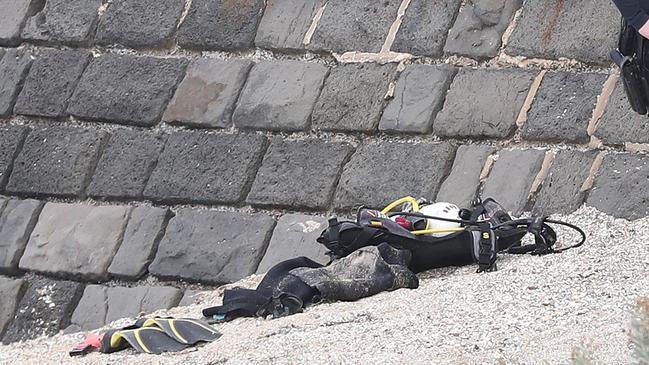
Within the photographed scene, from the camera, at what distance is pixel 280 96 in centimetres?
609

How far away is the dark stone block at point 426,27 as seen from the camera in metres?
5.89

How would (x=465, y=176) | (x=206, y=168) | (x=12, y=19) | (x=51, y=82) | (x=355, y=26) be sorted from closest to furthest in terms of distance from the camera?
(x=465, y=176), (x=206, y=168), (x=355, y=26), (x=51, y=82), (x=12, y=19)

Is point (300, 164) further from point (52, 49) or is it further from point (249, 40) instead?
point (52, 49)

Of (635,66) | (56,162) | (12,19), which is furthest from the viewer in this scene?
(12,19)

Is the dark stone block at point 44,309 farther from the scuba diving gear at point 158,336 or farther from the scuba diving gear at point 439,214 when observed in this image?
the scuba diving gear at point 439,214

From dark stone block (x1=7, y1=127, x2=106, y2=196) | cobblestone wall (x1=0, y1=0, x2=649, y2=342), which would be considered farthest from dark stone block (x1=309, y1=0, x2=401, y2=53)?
dark stone block (x1=7, y1=127, x2=106, y2=196)

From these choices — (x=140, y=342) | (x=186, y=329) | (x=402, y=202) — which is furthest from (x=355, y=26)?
(x=140, y=342)

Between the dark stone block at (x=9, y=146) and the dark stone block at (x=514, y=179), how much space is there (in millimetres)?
2386

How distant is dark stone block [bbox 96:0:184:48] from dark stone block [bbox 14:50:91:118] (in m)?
0.17

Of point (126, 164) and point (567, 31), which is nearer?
point (567, 31)

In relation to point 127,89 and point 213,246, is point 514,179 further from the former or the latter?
point 127,89

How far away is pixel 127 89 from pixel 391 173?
1.51m

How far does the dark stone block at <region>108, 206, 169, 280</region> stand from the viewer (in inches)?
231

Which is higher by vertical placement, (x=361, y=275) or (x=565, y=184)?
(x=565, y=184)
